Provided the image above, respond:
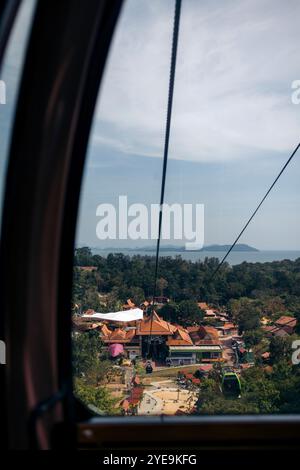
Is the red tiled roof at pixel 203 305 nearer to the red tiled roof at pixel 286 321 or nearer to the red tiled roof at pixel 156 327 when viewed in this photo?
the red tiled roof at pixel 286 321

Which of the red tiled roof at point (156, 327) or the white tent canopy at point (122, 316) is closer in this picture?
the red tiled roof at point (156, 327)

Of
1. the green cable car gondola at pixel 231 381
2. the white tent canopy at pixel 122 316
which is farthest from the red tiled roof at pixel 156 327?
the green cable car gondola at pixel 231 381

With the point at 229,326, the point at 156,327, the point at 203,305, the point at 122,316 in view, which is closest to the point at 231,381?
the point at 229,326

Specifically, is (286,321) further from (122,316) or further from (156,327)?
(122,316)

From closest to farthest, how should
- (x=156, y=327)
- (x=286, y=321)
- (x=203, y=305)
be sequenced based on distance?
(x=156, y=327)
(x=286, y=321)
(x=203, y=305)

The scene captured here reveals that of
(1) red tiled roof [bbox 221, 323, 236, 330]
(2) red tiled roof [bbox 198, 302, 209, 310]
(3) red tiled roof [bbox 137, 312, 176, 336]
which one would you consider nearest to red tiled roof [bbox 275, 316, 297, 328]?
(1) red tiled roof [bbox 221, 323, 236, 330]

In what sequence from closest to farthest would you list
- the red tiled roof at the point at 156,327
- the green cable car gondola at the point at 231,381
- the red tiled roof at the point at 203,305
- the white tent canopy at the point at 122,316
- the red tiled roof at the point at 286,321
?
the red tiled roof at the point at 156,327 < the white tent canopy at the point at 122,316 < the green cable car gondola at the point at 231,381 < the red tiled roof at the point at 286,321 < the red tiled roof at the point at 203,305
